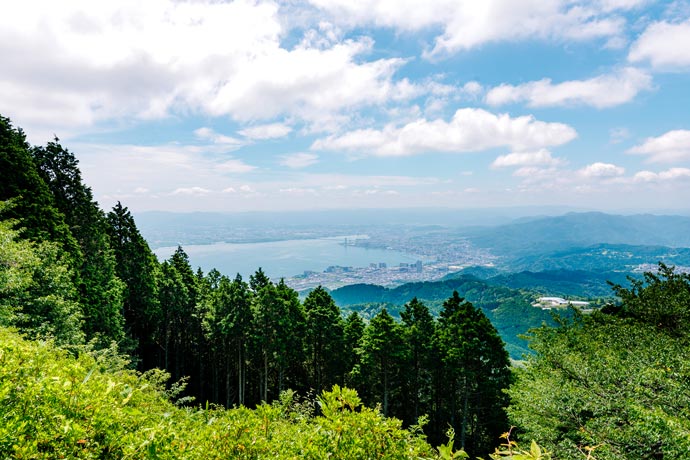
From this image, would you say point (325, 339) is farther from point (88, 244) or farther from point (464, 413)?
point (88, 244)

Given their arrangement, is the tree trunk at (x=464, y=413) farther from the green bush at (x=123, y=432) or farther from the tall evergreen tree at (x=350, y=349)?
the green bush at (x=123, y=432)

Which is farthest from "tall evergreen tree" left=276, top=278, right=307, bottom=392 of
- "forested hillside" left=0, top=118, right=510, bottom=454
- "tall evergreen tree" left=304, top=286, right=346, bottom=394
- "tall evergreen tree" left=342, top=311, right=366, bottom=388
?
"tall evergreen tree" left=342, top=311, right=366, bottom=388

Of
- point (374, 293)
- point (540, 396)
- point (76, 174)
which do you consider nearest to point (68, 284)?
point (76, 174)

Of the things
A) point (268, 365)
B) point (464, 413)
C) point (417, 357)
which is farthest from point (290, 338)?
point (464, 413)

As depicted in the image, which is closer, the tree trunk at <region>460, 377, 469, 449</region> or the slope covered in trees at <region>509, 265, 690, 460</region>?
the slope covered in trees at <region>509, 265, 690, 460</region>

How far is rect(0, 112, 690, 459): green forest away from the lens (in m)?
2.87

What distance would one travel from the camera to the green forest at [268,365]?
2.87 metres

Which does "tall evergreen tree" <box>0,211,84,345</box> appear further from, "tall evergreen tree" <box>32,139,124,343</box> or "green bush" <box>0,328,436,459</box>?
"green bush" <box>0,328,436,459</box>

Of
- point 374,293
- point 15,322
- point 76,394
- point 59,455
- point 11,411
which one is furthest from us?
point 374,293

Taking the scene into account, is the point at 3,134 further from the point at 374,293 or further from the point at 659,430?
the point at 374,293

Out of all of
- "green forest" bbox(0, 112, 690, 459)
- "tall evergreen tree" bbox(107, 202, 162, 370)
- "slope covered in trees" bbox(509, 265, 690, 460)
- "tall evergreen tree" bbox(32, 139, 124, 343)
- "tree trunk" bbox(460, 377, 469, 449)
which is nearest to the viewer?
"green forest" bbox(0, 112, 690, 459)

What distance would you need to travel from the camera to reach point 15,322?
9.69 meters

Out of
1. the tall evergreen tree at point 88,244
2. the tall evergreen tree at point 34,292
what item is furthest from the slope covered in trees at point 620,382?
the tall evergreen tree at point 88,244

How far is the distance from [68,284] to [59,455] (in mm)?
12943
